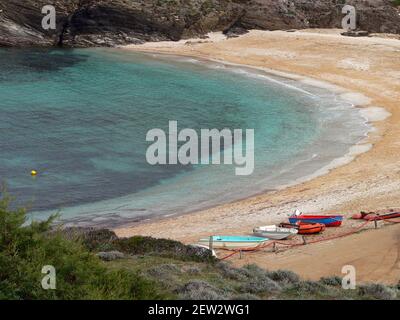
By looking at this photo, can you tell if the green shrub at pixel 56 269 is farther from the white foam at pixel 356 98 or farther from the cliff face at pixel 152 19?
the cliff face at pixel 152 19

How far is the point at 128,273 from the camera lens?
505 inches

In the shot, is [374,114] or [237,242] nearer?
[237,242]

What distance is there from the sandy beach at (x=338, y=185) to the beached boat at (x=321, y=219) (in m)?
0.40

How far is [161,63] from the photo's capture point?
60.2 meters

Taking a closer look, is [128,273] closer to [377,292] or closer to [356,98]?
[377,292]

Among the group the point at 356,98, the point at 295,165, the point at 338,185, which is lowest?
the point at 295,165

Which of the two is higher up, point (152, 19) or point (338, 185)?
point (152, 19)

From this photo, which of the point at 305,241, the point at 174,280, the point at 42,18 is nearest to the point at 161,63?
the point at 42,18

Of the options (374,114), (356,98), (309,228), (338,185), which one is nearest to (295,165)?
(338,185)

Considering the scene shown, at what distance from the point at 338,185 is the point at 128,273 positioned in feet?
57.0

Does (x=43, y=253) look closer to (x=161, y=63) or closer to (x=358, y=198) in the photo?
(x=358, y=198)

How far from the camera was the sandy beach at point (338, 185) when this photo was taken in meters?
19.0

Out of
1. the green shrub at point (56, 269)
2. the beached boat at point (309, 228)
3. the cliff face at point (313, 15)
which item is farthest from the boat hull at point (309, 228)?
the cliff face at point (313, 15)

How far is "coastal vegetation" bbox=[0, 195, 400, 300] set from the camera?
11.4 meters
